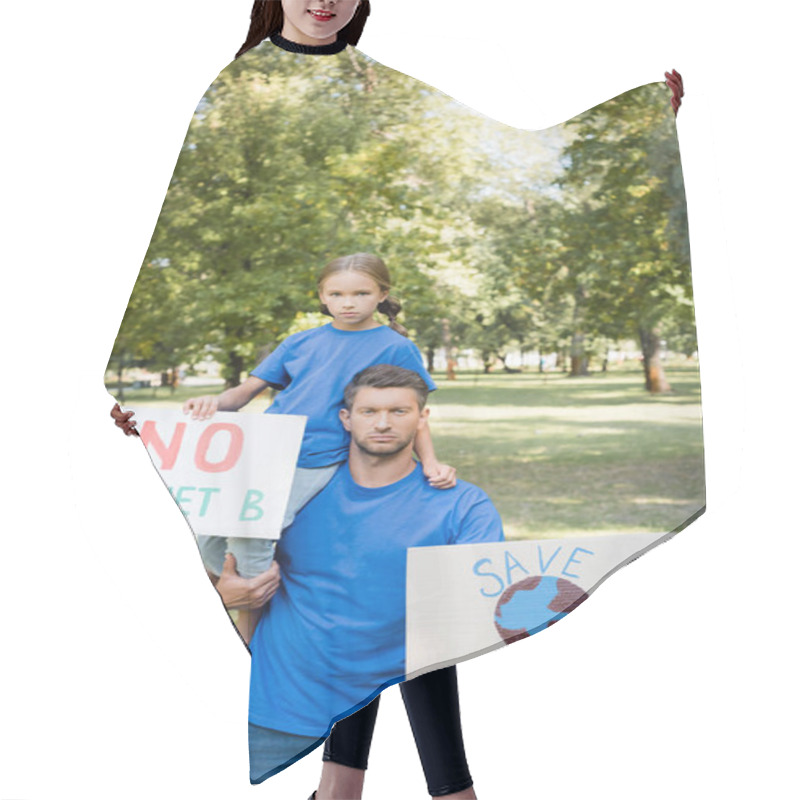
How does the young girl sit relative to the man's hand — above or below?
above

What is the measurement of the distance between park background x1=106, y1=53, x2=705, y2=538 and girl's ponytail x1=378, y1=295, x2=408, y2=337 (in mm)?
48

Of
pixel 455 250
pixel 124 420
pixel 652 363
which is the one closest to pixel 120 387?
pixel 124 420

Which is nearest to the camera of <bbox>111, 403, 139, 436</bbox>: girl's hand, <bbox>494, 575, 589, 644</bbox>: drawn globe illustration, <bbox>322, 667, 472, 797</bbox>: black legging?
<bbox>494, 575, 589, 644</bbox>: drawn globe illustration

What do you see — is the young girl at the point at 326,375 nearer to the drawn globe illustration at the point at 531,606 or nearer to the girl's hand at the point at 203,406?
the girl's hand at the point at 203,406

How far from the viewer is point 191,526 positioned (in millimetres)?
3566

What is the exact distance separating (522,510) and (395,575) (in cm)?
33

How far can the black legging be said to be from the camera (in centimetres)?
373

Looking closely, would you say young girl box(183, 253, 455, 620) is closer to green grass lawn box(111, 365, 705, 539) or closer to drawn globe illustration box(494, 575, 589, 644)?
green grass lawn box(111, 365, 705, 539)

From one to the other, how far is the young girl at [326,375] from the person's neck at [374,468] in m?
0.03

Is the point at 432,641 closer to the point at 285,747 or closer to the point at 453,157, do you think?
the point at 285,747

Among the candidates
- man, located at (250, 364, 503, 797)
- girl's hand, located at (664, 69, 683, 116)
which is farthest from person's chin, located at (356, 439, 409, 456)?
girl's hand, located at (664, 69, 683, 116)

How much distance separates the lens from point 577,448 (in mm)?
3582

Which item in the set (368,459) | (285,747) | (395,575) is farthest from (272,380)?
(285,747)

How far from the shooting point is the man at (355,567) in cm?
352
